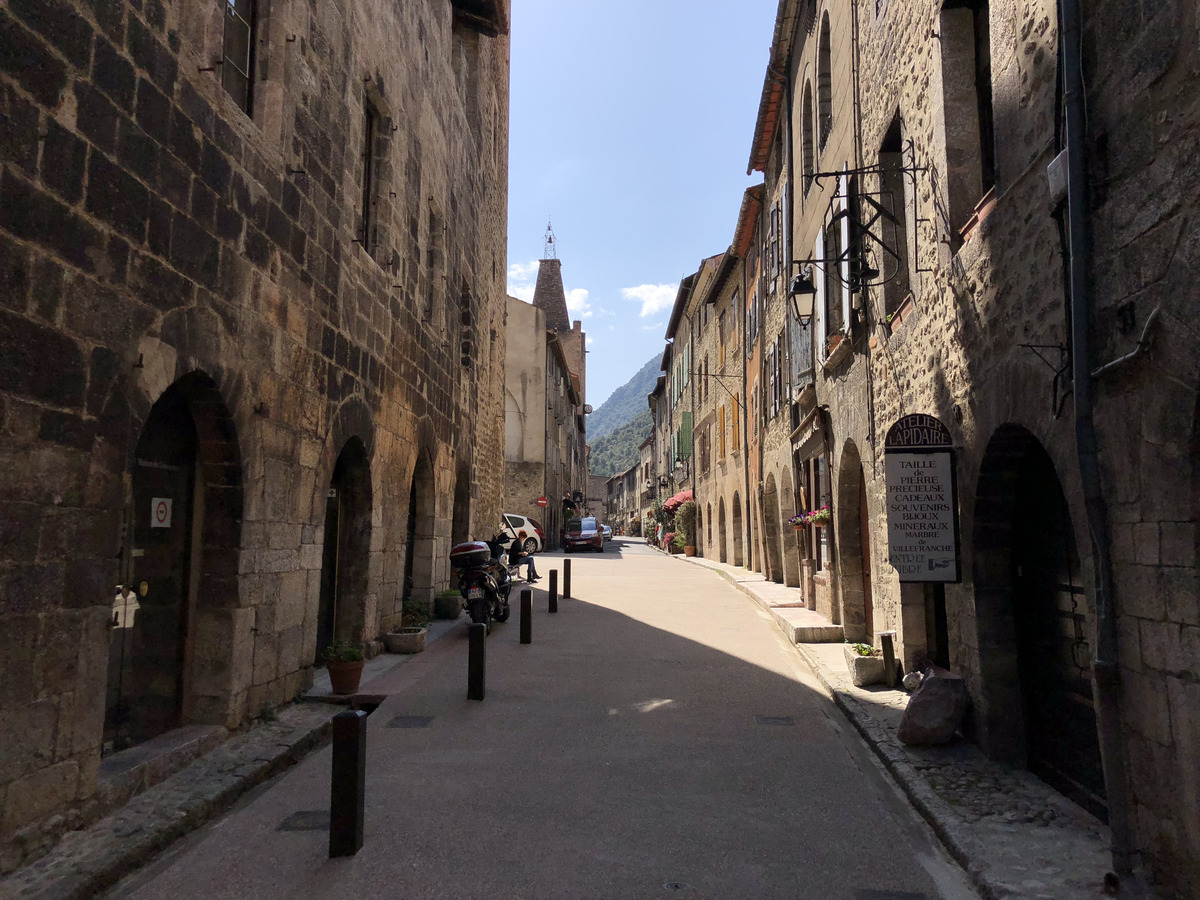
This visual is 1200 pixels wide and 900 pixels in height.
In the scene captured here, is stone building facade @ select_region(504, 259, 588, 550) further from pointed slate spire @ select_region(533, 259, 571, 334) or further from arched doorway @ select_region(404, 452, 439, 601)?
arched doorway @ select_region(404, 452, 439, 601)

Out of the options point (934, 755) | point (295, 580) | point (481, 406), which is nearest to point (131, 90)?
point (295, 580)

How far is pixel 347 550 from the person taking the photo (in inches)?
344

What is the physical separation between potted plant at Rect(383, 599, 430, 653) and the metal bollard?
16.2 feet

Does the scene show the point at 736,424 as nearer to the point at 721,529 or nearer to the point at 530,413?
the point at 721,529

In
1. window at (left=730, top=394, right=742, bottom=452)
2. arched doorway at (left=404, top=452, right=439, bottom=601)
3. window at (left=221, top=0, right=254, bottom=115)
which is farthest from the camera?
window at (left=730, top=394, right=742, bottom=452)

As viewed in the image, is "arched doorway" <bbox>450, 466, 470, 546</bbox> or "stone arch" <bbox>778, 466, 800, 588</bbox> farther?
"stone arch" <bbox>778, 466, 800, 588</bbox>

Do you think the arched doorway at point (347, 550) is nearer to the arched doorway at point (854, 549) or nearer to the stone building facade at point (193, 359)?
the stone building facade at point (193, 359)

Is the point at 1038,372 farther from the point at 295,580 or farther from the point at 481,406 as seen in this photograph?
the point at 481,406

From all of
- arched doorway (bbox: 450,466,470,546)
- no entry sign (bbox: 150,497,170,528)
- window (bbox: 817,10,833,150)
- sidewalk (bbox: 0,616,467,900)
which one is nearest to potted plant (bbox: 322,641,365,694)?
sidewalk (bbox: 0,616,467,900)

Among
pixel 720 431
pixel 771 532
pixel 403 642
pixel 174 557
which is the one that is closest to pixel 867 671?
pixel 403 642

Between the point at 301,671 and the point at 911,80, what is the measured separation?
727 cm

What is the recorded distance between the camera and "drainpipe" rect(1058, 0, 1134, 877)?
12.0 feet

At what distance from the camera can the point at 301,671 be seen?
6734 mm

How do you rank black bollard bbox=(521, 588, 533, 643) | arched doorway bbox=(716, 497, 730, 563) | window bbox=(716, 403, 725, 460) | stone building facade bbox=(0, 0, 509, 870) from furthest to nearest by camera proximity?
arched doorway bbox=(716, 497, 730, 563), window bbox=(716, 403, 725, 460), black bollard bbox=(521, 588, 533, 643), stone building facade bbox=(0, 0, 509, 870)
